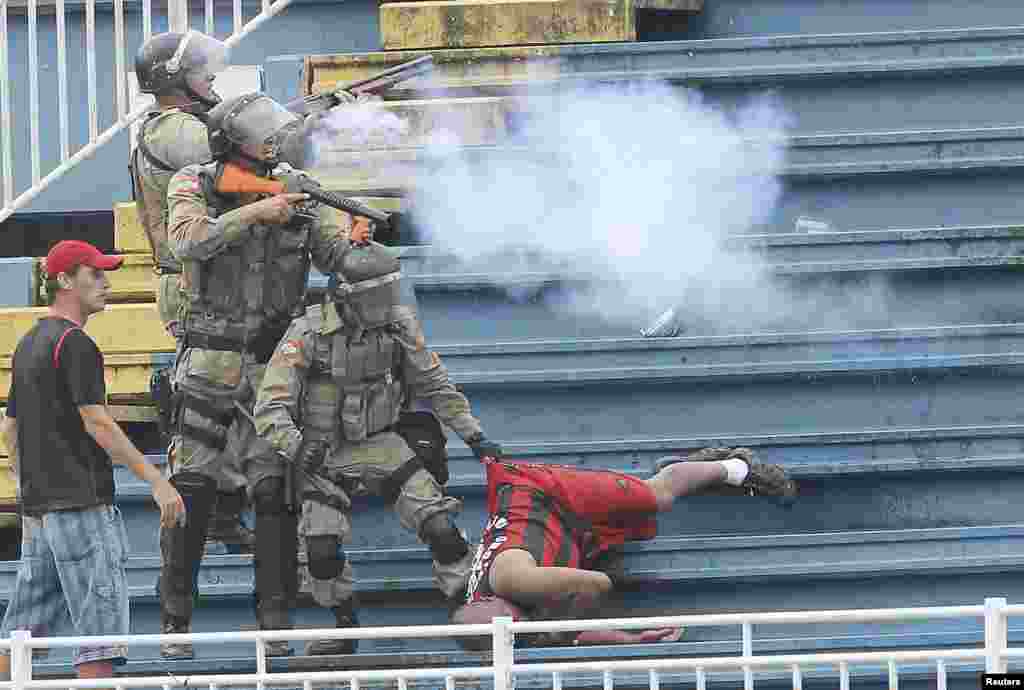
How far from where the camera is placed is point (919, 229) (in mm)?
9758

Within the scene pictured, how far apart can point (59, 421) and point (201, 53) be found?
70.0 inches

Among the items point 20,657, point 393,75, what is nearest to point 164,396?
point 393,75

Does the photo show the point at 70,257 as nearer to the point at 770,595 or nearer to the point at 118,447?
the point at 118,447

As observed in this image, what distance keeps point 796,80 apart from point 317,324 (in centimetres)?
291

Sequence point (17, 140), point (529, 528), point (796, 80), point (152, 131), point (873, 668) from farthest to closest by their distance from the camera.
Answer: point (17, 140)
point (796, 80)
point (152, 131)
point (529, 528)
point (873, 668)

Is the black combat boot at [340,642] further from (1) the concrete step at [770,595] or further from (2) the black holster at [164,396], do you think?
(2) the black holster at [164,396]

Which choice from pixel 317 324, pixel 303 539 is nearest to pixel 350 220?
pixel 317 324

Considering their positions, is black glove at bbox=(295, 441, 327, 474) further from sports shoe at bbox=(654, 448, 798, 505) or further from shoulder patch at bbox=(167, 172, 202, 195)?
sports shoe at bbox=(654, 448, 798, 505)

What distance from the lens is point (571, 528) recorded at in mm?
8656

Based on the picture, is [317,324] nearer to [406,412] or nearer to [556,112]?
[406,412]

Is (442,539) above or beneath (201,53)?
beneath

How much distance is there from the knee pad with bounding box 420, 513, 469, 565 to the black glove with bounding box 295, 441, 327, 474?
0.45 m

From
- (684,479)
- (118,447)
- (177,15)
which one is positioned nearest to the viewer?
(118,447)

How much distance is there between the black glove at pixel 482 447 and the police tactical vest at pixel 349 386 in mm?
335
